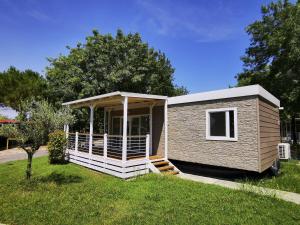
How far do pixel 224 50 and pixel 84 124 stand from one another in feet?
49.7

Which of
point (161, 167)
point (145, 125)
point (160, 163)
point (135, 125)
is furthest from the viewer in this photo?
point (135, 125)

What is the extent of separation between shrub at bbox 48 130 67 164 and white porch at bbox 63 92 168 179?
636mm

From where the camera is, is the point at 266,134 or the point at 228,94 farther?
the point at 266,134

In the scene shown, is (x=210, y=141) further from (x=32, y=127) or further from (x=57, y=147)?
(x=57, y=147)

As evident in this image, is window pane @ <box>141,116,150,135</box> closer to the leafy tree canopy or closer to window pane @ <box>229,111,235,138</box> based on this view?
window pane @ <box>229,111,235,138</box>

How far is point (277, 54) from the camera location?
17562 millimetres

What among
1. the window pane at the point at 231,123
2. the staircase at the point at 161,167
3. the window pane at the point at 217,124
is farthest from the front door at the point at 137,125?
the window pane at the point at 231,123

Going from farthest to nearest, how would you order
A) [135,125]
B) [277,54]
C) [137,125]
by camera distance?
1. [277,54]
2. [135,125]
3. [137,125]

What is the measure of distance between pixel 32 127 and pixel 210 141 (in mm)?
6958

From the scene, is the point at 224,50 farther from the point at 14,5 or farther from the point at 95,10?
Answer: the point at 14,5

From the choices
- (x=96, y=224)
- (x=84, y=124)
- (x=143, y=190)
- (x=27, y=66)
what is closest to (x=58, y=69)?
(x=84, y=124)

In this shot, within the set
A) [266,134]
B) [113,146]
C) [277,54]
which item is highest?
[277,54]

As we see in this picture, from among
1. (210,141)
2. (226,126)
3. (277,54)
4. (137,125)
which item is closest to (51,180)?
(137,125)

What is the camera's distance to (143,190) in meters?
6.67
